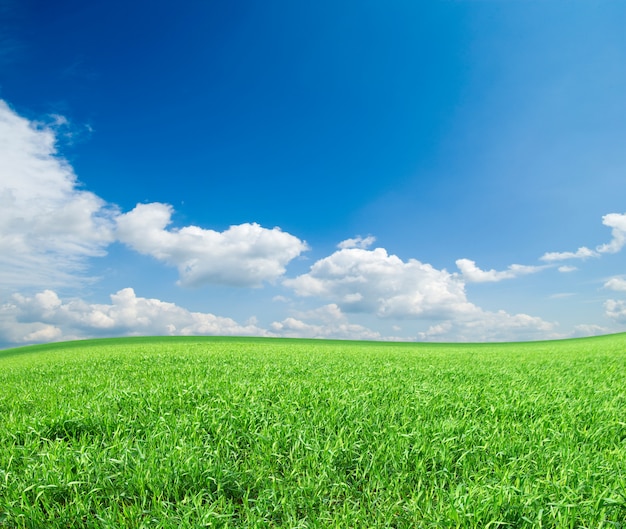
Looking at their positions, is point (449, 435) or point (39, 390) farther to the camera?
point (39, 390)

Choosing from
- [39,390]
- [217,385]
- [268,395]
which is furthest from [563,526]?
[39,390]

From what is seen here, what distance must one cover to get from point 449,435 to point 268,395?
3.18 m

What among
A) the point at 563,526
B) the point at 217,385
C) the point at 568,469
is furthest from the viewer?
the point at 217,385

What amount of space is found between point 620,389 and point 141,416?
9859 millimetres

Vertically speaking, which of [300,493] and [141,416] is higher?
[141,416]

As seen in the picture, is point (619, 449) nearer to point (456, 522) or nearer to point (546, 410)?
point (546, 410)

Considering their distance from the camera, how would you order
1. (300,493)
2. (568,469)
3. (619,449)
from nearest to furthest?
(300,493) → (568,469) → (619,449)

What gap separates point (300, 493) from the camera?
13.7ft

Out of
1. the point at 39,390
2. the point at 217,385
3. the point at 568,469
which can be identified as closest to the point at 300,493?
the point at 568,469

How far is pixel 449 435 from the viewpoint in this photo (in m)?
5.48

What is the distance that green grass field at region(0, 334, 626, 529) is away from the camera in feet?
12.7

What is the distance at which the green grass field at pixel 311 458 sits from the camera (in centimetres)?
388

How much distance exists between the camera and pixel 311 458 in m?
4.76

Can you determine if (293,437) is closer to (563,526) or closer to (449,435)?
(449,435)
